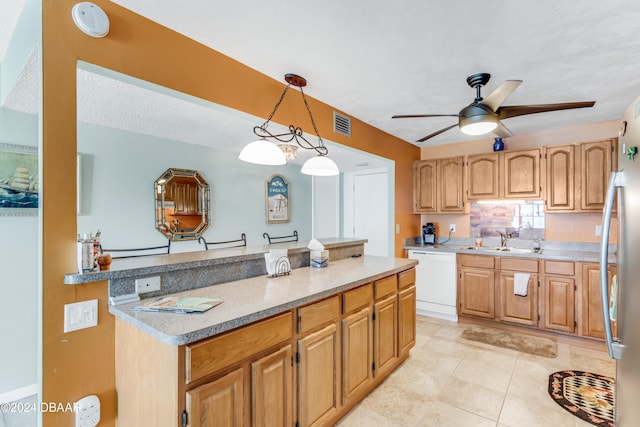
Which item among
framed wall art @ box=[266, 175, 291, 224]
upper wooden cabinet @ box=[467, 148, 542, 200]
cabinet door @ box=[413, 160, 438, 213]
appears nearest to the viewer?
upper wooden cabinet @ box=[467, 148, 542, 200]

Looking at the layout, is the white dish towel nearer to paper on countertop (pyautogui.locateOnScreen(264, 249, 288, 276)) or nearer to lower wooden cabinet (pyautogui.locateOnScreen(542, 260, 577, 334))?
lower wooden cabinet (pyautogui.locateOnScreen(542, 260, 577, 334))

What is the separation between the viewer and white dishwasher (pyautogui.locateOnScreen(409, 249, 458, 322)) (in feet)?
13.1

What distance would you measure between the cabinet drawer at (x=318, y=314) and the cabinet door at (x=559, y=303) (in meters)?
2.90

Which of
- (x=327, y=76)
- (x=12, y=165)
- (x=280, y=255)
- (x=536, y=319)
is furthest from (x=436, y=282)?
(x=12, y=165)

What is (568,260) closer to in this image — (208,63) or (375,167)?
(375,167)

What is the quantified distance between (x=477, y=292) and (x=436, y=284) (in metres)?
0.51

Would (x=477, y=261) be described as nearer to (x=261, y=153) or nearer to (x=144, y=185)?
(x=261, y=153)

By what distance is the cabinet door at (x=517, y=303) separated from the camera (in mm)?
3482

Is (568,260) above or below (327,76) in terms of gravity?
below

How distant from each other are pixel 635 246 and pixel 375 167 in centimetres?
371

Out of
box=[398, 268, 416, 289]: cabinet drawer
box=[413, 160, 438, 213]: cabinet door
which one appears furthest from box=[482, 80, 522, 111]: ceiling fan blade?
box=[413, 160, 438, 213]: cabinet door

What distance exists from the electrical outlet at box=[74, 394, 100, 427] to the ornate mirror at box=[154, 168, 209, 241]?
7.78 ft

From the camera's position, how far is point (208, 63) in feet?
6.71

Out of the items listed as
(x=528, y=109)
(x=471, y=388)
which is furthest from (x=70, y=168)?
(x=471, y=388)
